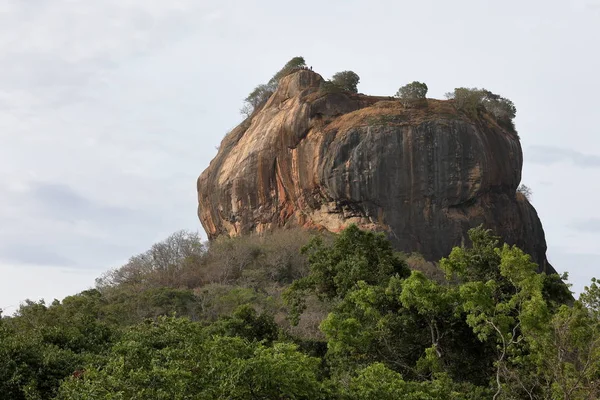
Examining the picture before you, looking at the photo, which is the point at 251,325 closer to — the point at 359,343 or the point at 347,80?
the point at 359,343

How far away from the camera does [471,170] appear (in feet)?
144

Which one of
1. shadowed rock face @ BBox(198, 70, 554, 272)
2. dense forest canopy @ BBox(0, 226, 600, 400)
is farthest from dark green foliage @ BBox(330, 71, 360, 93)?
dense forest canopy @ BBox(0, 226, 600, 400)

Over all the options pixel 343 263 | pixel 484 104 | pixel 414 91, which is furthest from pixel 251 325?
pixel 484 104

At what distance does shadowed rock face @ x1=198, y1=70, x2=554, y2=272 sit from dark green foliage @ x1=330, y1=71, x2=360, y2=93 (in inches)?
60.3

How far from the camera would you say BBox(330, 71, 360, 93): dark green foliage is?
49.7m

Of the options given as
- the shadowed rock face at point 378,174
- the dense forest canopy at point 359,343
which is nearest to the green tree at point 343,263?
the dense forest canopy at point 359,343

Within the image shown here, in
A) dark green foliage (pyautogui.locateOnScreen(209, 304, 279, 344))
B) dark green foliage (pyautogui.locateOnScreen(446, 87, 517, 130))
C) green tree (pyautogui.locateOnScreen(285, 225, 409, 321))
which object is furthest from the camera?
dark green foliage (pyautogui.locateOnScreen(446, 87, 517, 130))

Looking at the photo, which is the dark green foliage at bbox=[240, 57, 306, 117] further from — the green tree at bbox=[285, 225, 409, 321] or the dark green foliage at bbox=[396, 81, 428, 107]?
the green tree at bbox=[285, 225, 409, 321]

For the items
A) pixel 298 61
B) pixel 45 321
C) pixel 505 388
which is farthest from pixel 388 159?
pixel 505 388

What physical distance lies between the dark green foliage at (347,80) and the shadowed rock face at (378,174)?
5.02ft

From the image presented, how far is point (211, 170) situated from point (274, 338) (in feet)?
95.7

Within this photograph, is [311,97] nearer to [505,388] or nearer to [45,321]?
[45,321]

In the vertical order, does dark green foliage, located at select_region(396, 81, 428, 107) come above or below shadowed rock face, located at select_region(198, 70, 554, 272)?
above

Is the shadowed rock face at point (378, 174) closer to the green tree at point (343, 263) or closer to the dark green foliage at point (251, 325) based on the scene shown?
the dark green foliage at point (251, 325)
